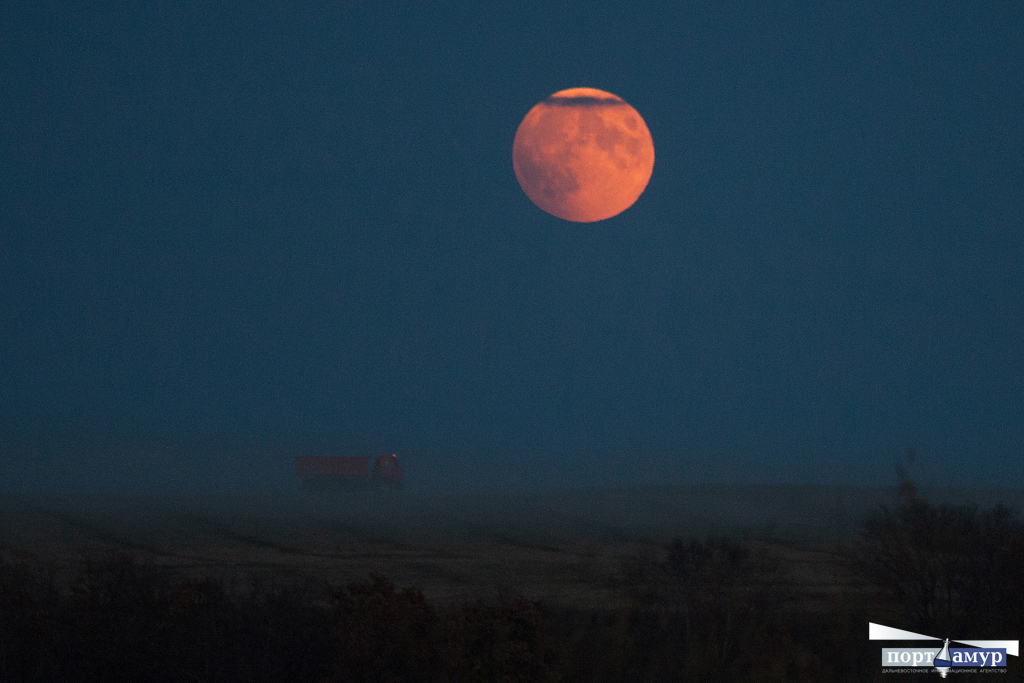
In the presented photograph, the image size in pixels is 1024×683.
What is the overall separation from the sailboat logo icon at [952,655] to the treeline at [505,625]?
2.30 m

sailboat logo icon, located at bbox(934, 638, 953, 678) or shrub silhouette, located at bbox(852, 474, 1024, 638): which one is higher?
shrub silhouette, located at bbox(852, 474, 1024, 638)

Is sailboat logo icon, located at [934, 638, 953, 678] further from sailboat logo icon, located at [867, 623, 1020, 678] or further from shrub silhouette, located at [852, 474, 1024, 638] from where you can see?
shrub silhouette, located at [852, 474, 1024, 638]

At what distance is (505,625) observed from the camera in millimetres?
41188

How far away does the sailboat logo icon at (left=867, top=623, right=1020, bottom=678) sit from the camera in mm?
36594

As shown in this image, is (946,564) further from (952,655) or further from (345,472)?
(345,472)

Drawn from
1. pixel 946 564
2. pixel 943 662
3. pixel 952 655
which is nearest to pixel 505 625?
pixel 943 662

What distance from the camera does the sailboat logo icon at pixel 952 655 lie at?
36594mm

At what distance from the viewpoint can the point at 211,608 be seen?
3816 cm

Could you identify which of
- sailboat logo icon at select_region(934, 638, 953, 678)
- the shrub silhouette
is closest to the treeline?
the shrub silhouette

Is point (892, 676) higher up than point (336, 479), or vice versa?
point (336, 479)

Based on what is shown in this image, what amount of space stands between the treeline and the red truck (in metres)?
17.9

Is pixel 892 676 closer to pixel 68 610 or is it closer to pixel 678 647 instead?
pixel 678 647

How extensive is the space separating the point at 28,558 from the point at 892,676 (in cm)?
3865

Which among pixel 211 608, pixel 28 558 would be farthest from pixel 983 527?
pixel 28 558
